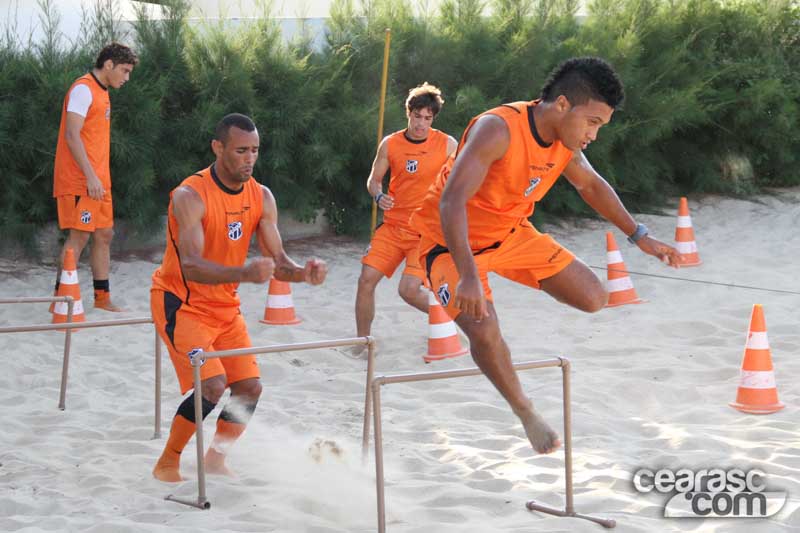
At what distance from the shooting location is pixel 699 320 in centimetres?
787

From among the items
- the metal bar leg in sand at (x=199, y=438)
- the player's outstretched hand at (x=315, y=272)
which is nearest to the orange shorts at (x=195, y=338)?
the metal bar leg in sand at (x=199, y=438)

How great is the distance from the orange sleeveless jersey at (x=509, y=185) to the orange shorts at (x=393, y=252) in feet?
7.57

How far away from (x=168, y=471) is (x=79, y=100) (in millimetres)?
3800

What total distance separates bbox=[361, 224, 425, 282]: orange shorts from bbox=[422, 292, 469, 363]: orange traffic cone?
0.89 ft

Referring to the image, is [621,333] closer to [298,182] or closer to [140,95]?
[298,182]

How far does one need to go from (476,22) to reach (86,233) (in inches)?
205

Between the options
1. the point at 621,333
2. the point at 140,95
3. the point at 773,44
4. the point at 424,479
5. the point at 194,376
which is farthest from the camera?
the point at 773,44

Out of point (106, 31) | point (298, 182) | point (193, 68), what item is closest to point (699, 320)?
point (298, 182)

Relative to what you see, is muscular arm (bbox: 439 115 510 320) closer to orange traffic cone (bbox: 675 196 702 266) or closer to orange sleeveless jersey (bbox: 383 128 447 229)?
orange sleeveless jersey (bbox: 383 128 447 229)

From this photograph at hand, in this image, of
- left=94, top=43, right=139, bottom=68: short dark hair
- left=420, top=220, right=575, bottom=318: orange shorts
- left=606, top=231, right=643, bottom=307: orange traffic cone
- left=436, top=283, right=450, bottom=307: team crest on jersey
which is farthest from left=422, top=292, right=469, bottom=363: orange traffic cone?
left=94, top=43, right=139, bottom=68: short dark hair

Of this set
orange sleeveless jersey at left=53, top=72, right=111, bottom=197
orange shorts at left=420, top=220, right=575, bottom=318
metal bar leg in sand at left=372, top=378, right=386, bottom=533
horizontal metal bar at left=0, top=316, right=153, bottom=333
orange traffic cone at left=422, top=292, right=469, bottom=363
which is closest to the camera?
metal bar leg in sand at left=372, top=378, right=386, bottom=533

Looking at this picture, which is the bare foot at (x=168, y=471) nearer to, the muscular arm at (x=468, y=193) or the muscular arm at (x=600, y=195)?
the muscular arm at (x=468, y=193)

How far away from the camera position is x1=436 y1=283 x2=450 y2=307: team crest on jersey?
4430 millimetres

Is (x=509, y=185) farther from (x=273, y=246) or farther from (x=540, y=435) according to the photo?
(x=273, y=246)
